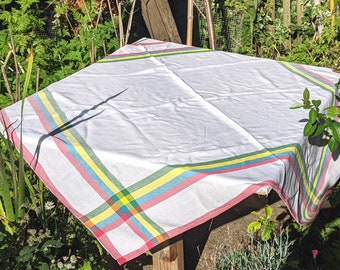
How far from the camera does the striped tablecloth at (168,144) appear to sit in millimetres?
2641

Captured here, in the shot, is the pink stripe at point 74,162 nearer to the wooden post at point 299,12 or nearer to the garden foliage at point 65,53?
the garden foliage at point 65,53

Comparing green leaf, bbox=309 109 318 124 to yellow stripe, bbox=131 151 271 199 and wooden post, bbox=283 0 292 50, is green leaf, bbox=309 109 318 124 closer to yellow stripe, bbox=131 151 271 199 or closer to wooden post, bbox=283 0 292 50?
yellow stripe, bbox=131 151 271 199

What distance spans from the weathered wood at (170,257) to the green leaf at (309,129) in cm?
84

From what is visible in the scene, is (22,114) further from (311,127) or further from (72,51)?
(72,51)

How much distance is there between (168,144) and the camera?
2914 mm

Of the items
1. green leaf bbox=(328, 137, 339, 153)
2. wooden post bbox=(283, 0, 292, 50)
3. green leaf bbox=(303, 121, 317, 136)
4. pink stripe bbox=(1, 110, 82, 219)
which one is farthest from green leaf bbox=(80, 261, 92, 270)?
wooden post bbox=(283, 0, 292, 50)

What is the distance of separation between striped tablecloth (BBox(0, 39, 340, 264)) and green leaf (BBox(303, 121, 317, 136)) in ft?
0.13

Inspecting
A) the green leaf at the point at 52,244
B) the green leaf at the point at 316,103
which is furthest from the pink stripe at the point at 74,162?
the green leaf at the point at 316,103

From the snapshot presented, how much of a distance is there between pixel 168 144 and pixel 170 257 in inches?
27.3

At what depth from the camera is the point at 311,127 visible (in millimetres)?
3020

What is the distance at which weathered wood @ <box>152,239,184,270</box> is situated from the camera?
3281mm

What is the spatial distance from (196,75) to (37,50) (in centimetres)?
211

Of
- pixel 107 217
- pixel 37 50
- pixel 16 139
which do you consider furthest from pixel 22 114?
pixel 37 50

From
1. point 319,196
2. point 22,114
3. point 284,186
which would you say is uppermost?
point 22,114
